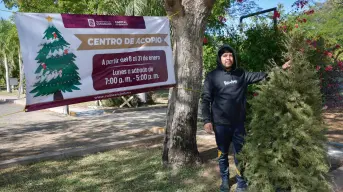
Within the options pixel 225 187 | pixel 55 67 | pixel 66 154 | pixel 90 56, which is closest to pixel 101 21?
pixel 90 56

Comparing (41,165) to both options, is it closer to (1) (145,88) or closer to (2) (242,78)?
(1) (145,88)

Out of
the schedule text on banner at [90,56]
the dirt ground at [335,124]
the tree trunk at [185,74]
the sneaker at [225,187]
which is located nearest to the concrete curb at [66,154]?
the tree trunk at [185,74]

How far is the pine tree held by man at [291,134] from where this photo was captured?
2.72 meters

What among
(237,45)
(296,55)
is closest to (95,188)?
(296,55)

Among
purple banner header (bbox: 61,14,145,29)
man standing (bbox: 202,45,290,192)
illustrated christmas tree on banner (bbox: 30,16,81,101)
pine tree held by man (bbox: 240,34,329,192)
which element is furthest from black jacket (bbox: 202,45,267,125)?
illustrated christmas tree on banner (bbox: 30,16,81,101)

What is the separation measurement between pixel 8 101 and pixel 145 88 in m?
20.7

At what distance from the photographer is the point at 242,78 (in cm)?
364

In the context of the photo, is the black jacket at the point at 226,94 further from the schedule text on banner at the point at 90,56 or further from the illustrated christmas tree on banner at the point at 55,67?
the illustrated christmas tree on banner at the point at 55,67

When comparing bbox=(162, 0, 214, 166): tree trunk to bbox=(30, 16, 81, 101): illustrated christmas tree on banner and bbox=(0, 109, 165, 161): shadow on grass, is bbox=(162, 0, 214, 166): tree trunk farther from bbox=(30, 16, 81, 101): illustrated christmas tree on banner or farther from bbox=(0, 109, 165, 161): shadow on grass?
bbox=(0, 109, 165, 161): shadow on grass

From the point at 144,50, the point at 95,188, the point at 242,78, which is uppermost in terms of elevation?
the point at 144,50

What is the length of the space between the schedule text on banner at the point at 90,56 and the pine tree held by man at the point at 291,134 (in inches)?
75.8

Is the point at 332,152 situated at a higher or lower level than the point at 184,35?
lower

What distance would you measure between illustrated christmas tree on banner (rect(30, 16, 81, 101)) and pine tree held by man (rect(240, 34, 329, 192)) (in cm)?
227

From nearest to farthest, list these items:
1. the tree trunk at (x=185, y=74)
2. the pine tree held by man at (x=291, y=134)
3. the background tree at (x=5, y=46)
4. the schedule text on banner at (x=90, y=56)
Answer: the pine tree held by man at (x=291, y=134) < the schedule text on banner at (x=90, y=56) < the tree trunk at (x=185, y=74) < the background tree at (x=5, y=46)
